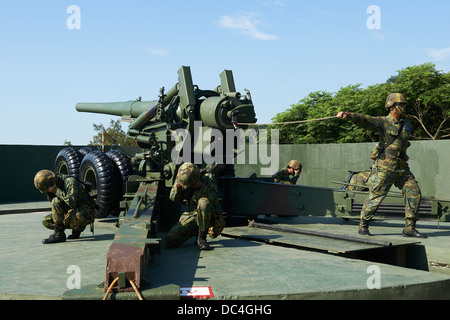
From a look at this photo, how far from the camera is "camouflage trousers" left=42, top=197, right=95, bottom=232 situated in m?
6.37

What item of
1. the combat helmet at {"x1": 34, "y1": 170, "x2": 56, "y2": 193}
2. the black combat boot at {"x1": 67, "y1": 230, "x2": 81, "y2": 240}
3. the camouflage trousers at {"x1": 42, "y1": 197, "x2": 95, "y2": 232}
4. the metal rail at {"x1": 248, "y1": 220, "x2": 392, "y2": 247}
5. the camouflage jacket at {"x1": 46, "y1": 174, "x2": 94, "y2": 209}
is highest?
the combat helmet at {"x1": 34, "y1": 170, "x2": 56, "y2": 193}

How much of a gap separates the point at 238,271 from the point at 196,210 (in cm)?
156

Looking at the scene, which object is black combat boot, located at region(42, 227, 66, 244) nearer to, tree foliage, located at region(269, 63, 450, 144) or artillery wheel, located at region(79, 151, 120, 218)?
artillery wheel, located at region(79, 151, 120, 218)

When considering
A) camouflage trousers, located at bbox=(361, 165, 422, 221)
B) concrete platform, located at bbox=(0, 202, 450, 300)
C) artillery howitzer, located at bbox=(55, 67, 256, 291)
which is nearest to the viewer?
concrete platform, located at bbox=(0, 202, 450, 300)

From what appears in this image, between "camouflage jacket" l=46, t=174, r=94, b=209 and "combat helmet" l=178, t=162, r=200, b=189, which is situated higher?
"combat helmet" l=178, t=162, r=200, b=189

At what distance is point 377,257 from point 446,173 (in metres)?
7.11

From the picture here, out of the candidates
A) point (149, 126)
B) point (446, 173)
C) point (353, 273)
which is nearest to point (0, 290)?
point (353, 273)

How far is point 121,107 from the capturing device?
9.48m

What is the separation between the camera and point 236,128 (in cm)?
707

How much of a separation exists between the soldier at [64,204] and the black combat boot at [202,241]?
1.67 m

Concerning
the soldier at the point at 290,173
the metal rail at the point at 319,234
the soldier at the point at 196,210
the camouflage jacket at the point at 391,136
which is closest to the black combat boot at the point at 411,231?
the camouflage jacket at the point at 391,136

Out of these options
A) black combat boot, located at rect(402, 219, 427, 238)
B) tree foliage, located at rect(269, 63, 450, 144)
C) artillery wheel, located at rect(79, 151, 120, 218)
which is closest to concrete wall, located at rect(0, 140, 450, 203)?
black combat boot, located at rect(402, 219, 427, 238)

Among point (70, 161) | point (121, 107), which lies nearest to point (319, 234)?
point (70, 161)

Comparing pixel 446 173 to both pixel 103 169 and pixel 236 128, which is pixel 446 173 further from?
pixel 103 169
